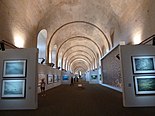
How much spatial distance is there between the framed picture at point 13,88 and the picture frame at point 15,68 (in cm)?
35

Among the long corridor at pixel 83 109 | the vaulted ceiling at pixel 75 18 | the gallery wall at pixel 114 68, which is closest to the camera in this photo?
the long corridor at pixel 83 109

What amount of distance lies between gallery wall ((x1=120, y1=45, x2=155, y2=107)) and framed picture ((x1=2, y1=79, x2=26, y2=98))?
5.20 m

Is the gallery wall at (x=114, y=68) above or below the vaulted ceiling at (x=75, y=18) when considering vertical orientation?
below

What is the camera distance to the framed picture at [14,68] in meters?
6.72

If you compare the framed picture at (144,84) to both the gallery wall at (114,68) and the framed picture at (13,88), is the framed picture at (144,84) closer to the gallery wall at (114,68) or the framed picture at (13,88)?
the gallery wall at (114,68)

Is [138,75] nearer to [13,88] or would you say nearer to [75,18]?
[13,88]

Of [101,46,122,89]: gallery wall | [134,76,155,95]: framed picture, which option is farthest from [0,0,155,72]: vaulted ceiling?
[134,76,155,95]: framed picture

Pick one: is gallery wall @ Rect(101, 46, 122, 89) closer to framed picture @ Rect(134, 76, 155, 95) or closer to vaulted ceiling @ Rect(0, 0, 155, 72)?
vaulted ceiling @ Rect(0, 0, 155, 72)

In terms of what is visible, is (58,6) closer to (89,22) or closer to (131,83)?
(89,22)

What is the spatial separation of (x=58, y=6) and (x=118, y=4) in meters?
6.60

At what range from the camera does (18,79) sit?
6.66 m

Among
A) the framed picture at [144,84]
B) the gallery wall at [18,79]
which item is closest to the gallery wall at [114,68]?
the framed picture at [144,84]

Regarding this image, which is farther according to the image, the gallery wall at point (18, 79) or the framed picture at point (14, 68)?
the framed picture at point (14, 68)

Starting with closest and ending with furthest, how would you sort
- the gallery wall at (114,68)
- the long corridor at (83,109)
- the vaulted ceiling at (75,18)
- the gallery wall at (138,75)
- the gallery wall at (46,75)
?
the long corridor at (83,109), the gallery wall at (138,75), the vaulted ceiling at (75,18), the gallery wall at (114,68), the gallery wall at (46,75)
